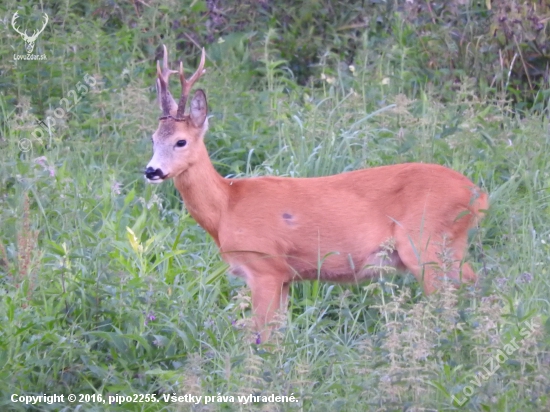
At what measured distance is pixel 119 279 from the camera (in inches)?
205

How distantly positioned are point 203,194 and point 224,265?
43 cm

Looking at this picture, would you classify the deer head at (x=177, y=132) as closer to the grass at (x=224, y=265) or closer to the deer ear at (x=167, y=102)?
the deer ear at (x=167, y=102)

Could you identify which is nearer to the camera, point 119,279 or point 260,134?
point 119,279

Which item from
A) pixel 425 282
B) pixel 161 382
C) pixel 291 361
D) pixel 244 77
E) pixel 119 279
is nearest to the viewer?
pixel 161 382

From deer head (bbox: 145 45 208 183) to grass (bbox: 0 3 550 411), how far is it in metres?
0.41

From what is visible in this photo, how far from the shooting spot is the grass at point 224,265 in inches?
172

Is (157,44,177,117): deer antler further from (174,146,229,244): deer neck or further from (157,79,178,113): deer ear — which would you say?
(174,146,229,244): deer neck

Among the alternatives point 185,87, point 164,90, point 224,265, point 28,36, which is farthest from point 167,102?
point 28,36

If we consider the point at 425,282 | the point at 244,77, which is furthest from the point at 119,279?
the point at 244,77

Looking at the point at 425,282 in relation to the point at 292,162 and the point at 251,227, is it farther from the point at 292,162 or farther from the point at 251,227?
the point at 292,162

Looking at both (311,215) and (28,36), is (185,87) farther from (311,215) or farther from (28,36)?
(28,36)

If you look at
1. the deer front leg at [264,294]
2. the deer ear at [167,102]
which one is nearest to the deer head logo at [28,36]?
the deer ear at [167,102]

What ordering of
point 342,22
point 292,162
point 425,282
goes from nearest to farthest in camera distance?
point 425,282 → point 292,162 → point 342,22

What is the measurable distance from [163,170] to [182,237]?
2.70 ft
